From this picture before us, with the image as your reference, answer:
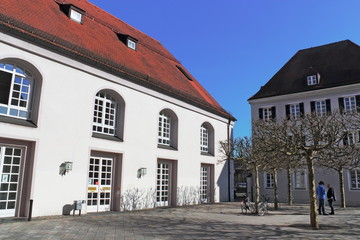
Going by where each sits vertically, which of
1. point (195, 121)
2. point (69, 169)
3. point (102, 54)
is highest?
point (102, 54)

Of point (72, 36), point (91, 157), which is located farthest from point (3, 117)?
point (72, 36)

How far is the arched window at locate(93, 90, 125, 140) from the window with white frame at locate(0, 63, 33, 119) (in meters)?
3.31

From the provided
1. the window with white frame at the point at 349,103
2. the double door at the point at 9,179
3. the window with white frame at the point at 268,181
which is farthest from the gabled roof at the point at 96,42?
the window with white frame at the point at 349,103

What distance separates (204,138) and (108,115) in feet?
31.6

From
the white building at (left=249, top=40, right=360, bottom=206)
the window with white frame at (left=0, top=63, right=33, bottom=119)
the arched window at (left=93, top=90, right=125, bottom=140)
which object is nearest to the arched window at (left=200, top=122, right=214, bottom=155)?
the white building at (left=249, top=40, right=360, bottom=206)

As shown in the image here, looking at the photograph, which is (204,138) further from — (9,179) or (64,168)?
(9,179)

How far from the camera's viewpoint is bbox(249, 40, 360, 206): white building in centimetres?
2383

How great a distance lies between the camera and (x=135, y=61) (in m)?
18.5

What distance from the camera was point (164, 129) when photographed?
1938cm

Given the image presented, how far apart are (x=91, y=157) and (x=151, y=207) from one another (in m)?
4.85

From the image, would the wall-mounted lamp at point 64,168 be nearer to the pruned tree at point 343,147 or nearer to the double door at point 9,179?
the double door at point 9,179

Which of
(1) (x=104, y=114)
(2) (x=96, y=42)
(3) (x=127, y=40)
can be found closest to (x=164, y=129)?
(1) (x=104, y=114)

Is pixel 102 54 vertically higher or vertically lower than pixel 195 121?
higher

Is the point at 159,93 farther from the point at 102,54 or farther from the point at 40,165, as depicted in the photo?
the point at 40,165
